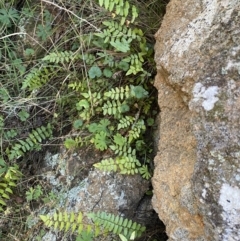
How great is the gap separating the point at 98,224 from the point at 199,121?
925 millimetres

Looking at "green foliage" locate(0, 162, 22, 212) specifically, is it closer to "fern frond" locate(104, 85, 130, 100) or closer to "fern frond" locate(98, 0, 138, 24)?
"fern frond" locate(104, 85, 130, 100)

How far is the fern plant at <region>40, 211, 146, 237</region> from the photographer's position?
2512mm

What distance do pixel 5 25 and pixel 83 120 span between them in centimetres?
105

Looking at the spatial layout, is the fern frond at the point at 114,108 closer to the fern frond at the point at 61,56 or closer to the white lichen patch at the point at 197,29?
the fern frond at the point at 61,56

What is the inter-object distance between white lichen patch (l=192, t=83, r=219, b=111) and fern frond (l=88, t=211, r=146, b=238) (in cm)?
88

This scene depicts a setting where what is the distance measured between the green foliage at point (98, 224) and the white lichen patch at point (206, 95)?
89cm

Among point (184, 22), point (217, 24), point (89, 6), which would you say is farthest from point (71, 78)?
point (217, 24)

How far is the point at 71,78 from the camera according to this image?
306 cm

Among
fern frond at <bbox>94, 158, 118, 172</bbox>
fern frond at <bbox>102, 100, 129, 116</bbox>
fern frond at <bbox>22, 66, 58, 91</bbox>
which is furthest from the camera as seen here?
fern frond at <bbox>22, 66, 58, 91</bbox>

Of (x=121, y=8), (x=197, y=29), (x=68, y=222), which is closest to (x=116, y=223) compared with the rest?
(x=68, y=222)

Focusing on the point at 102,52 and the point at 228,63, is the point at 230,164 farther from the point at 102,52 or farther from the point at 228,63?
the point at 102,52

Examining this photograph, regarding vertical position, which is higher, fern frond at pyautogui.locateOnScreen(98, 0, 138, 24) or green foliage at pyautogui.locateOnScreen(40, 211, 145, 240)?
fern frond at pyautogui.locateOnScreen(98, 0, 138, 24)

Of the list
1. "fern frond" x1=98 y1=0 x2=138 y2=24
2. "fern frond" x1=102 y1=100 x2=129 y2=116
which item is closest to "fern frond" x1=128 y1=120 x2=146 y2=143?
"fern frond" x1=102 y1=100 x2=129 y2=116

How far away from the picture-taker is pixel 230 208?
1.89 meters
